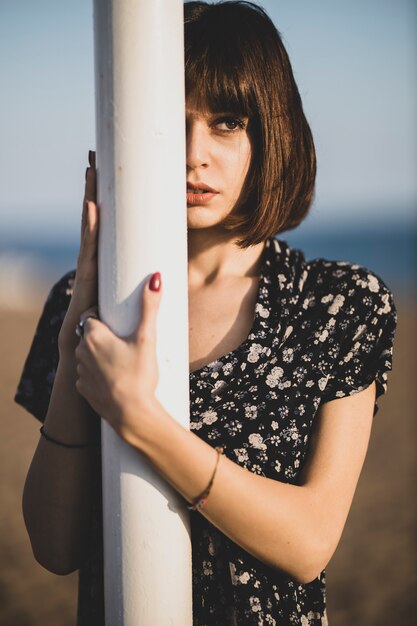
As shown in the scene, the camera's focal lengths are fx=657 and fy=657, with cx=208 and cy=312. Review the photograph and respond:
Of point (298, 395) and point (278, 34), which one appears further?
point (278, 34)

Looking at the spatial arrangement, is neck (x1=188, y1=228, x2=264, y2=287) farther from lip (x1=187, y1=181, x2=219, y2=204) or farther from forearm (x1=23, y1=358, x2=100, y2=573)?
forearm (x1=23, y1=358, x2=100, y2=573)

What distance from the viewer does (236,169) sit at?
5.70ft

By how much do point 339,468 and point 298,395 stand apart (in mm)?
197

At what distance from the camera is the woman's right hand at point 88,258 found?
1.25 meters

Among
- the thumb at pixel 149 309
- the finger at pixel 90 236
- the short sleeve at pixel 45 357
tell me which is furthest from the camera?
the short sleeve at pixel 45 357

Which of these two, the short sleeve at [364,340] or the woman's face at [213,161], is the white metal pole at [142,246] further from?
the short sleeve at [364,340]

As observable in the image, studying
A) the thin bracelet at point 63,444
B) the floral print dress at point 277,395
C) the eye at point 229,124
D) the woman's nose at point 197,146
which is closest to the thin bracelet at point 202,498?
the floral print dress at point 277,395

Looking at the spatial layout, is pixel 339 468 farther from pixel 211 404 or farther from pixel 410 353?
pixel 410 353

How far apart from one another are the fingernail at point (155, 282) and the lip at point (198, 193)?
57cm

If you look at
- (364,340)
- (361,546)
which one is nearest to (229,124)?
(364,340)

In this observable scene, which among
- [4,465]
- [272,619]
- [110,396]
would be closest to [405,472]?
[4,465]

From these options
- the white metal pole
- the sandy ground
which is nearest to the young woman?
the white metal pole

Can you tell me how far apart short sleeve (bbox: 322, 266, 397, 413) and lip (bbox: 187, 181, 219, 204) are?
45cm

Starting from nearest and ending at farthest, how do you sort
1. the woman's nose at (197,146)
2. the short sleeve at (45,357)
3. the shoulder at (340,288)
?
the woman's nose at (197,146) → the shoulder at (340,288) → the short sleeve at (45,357)
